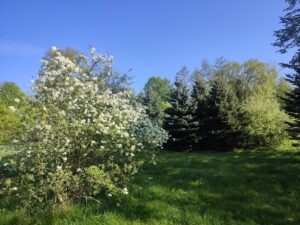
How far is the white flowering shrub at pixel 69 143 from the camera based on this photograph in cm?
561

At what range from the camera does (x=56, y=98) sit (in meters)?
6.16

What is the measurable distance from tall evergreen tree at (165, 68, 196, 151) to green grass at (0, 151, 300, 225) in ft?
31.2

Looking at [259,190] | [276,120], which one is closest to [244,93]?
[276,120]

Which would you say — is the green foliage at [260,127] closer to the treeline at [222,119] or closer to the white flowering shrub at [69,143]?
the treeline at [222,119]

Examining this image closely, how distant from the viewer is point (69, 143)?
602 centimetres

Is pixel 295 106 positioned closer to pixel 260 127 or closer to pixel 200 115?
pixel 260 127

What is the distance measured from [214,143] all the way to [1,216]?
14.5 meters

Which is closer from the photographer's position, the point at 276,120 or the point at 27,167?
the point at 27,167

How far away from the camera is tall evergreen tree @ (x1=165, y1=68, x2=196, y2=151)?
760 inches

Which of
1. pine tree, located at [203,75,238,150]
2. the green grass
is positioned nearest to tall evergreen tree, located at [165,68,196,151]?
pine tree, located at [203,75,238,150]

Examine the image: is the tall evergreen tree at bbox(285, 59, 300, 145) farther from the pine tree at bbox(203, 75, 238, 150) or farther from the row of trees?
the pine tree at bbox(203, 75, 238, 150)

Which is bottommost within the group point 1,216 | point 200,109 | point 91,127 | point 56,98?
point 1,216

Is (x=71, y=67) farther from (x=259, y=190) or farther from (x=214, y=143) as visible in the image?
(x=214, y=143)

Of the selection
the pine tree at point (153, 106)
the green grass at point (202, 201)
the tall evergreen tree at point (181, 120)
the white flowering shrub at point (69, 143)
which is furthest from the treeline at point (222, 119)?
the white flowering shrub at point (69, 143)
